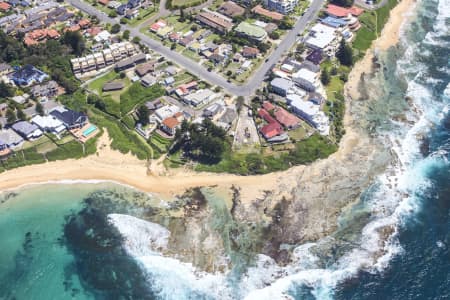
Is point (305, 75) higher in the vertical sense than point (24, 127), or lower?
higher

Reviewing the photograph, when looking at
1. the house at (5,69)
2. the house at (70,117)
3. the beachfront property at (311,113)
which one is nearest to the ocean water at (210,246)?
the beachfront property at (311,113)

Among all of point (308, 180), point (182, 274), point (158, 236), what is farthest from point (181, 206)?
point (308, 180)

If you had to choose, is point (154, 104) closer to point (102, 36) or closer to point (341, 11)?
point (102, 36)

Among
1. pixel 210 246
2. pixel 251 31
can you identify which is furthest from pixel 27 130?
pixel 251 31

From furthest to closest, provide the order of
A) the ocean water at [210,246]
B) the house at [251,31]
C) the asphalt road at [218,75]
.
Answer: the house at [251,31] < the asphalt road at [218,75] < the ocean water at [210,246]

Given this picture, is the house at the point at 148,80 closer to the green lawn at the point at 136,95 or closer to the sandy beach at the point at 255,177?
the green lawn at the point at 136,95

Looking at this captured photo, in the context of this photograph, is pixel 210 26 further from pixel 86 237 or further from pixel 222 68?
pixel 86 237

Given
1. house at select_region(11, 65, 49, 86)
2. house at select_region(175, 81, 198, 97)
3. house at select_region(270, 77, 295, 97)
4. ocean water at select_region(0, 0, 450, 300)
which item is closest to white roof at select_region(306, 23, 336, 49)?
house at select_region(270, 77, 295, 97)

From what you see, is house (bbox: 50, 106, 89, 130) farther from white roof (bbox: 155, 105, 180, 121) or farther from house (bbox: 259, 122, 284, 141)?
house (bbox: 259, 122, 284, 141)
